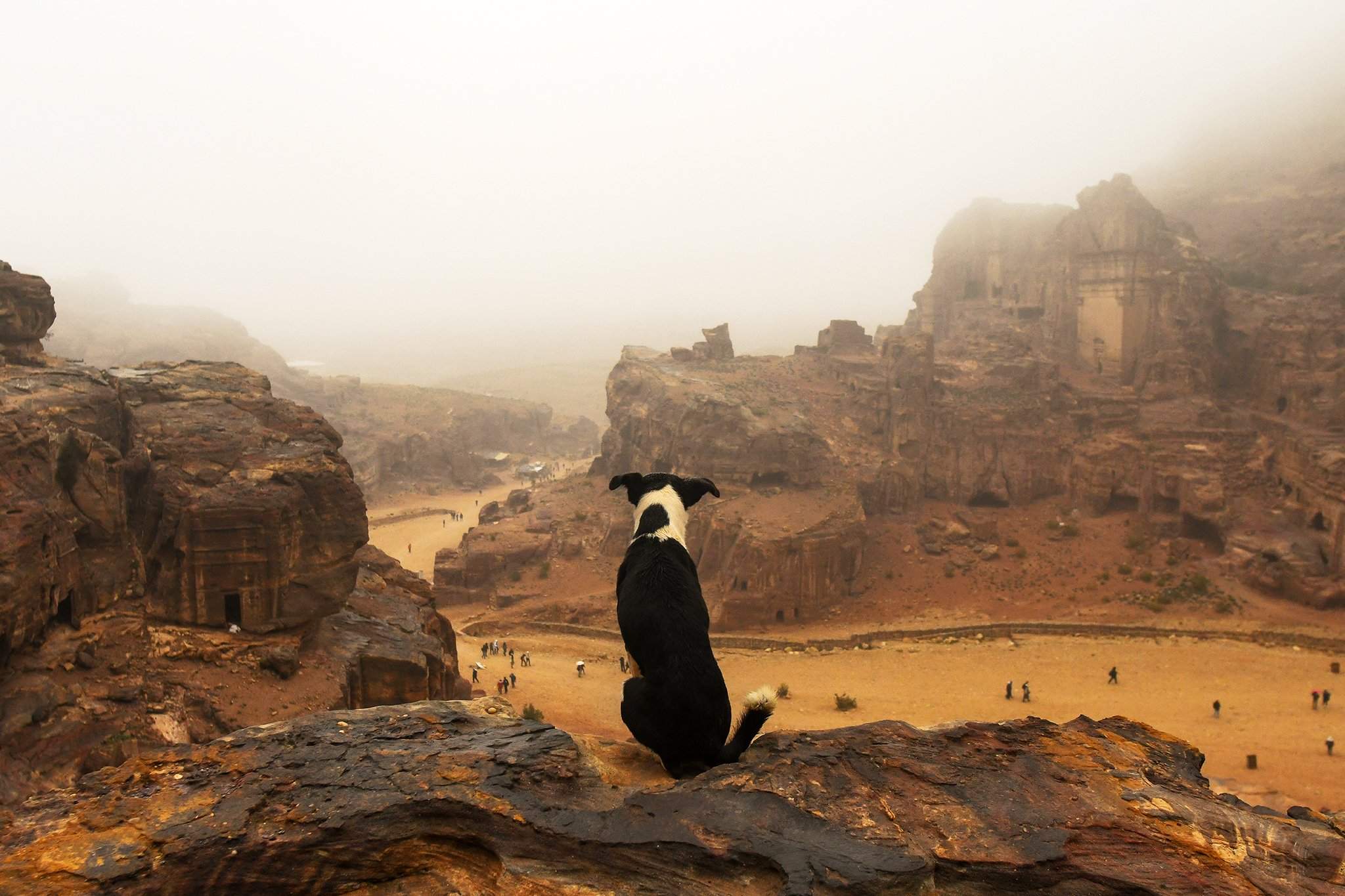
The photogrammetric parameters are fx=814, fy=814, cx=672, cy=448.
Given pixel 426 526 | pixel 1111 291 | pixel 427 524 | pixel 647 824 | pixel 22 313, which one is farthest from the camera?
pixel 427 524

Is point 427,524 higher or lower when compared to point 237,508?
lower

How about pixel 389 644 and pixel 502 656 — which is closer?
pixel 389 644

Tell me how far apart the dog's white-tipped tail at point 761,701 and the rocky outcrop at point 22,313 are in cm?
1873

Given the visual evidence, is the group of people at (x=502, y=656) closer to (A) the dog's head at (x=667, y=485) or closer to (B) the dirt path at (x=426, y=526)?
(B) the dirt path at (x=426, y=526)

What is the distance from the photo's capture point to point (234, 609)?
15.4 metres

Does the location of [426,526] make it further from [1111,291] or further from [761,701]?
[761,701]

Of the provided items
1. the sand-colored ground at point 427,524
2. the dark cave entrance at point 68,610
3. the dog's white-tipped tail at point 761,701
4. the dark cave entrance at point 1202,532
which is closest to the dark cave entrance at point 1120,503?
the dark cave entrance at point 1202,532

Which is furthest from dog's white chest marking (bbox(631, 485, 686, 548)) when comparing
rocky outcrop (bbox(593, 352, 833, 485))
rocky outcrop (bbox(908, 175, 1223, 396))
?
rocky outcrop (bbox(908, 175, 1223, 396))

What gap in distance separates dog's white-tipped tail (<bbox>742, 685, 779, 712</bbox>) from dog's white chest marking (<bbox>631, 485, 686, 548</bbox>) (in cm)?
167

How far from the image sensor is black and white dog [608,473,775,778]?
5.11m

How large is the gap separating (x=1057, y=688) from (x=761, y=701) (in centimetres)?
2633

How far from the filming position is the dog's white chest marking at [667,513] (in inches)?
267

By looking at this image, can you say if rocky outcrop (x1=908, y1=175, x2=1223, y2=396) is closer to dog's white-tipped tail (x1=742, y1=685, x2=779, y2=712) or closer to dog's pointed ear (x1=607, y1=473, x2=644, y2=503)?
dog's pointed ear (x1=607, y1=473, x2=644, y2=503)

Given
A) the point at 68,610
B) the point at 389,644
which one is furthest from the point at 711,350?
the point at 68,610
